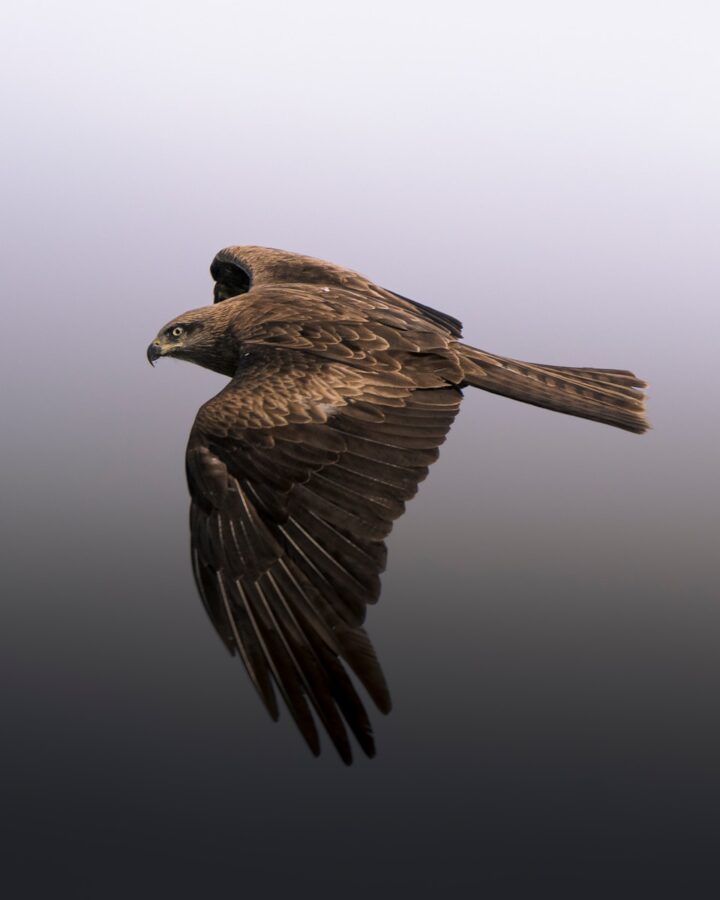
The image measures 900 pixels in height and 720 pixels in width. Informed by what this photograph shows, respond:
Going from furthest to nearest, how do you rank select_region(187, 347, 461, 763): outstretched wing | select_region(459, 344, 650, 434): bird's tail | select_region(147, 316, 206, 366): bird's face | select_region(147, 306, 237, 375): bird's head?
select_region(147, 316, 206, 366): bird's face → select_region(147, 306, 237, 375): bird's head → select_region(459, 344, 650, 434): bird's tail → select_region(187, 347, 461, 763): outstretched wing

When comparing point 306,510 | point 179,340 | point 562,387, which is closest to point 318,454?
point 306,510

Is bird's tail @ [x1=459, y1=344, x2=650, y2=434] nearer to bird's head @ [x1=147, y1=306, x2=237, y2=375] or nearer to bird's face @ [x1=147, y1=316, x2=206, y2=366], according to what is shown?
bird's head @ [x1=147, y1=306, x2=237, y2=375]

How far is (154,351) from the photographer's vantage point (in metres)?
9.10

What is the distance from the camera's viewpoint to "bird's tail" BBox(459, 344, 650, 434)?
8.29 m

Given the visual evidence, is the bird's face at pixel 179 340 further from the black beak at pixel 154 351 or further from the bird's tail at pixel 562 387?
the bird's tail at pixel 562 387

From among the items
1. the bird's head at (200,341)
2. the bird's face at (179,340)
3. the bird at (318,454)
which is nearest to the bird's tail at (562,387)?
the bird at (318,454)

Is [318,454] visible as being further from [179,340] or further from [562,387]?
[179,340]

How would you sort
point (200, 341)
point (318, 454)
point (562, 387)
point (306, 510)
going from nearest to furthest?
point (306, 510), point (318, 454), point (562, 387), point (200, 341)

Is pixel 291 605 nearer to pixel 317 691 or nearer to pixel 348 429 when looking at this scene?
pixel 317 691

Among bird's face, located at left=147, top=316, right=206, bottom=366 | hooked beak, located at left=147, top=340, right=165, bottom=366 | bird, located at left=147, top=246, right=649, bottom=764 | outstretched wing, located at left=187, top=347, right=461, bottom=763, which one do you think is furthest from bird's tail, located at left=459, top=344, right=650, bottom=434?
hooked beak, located at left=147, top=340, right=165, bottom=366

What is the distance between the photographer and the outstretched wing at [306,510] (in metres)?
6.53

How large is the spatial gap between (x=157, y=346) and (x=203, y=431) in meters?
1.89

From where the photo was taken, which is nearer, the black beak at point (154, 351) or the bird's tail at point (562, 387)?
the bird's tail at point (562, 387)

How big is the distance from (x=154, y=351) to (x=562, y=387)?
2.69 meters
